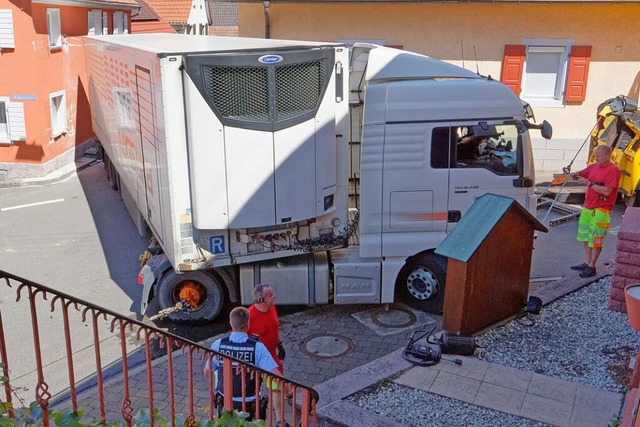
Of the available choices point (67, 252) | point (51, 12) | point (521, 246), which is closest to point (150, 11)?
point (51, 12)

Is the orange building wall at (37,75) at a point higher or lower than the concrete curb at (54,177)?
higher

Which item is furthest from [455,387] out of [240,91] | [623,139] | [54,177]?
[54,177]

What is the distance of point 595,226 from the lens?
29.4 ft

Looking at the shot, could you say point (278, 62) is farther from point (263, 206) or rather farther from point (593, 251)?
point (593, 251)

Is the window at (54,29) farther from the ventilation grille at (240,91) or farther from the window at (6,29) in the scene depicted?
the ventilation grille at (240,91)

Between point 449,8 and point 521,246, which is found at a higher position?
point 449,8

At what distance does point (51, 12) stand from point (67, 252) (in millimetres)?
8467

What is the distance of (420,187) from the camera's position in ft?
26.3

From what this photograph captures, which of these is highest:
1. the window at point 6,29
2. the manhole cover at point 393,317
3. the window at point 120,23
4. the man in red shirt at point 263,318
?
the window at point 120,23

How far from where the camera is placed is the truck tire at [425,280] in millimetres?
8250

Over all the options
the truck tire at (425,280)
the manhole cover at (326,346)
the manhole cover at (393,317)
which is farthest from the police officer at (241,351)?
the truck tire at (425,280)

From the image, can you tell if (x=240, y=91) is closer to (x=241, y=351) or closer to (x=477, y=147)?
(x=477, y=147)

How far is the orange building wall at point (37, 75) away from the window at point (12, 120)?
108mm

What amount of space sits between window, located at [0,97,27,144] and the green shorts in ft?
42.0
